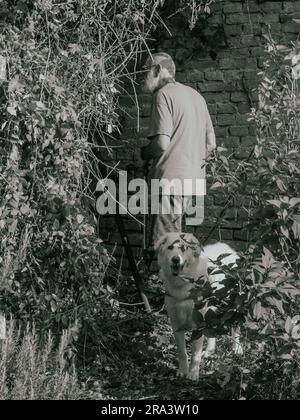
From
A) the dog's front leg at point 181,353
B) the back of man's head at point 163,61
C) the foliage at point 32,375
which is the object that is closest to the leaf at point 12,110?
the foliage at point 32,375

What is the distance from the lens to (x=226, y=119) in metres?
6.15

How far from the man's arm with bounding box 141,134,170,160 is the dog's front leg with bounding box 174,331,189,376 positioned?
4.63ft

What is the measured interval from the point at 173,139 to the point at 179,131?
7 centimetres

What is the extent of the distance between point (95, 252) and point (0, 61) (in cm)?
132

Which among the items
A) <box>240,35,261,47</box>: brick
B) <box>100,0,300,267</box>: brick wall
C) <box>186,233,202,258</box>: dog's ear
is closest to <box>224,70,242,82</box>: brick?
<box>100,0,300,267</box>: brick wall

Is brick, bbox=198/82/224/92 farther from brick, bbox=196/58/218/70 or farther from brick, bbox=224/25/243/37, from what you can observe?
brick, bbox=224/25/243/37

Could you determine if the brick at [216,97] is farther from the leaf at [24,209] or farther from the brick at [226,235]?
the leaf at [24,209]

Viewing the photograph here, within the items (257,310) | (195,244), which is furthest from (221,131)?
(257,310)

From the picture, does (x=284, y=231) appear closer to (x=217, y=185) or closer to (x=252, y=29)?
(x=217, y=185)

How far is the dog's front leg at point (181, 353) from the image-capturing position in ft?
14.3

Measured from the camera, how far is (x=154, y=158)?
535 centimetres

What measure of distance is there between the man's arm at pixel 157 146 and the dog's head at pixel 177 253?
100 cm
